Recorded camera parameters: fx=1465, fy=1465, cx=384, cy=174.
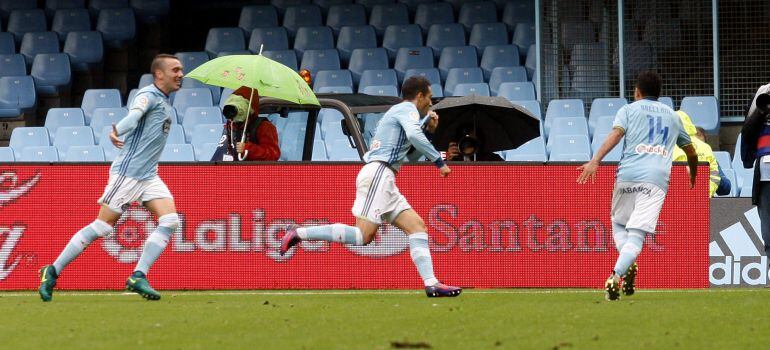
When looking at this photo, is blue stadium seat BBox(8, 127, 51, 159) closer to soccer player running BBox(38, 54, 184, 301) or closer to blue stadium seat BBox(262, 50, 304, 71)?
blue stadium seat BBox(262, 50, 304, 71)

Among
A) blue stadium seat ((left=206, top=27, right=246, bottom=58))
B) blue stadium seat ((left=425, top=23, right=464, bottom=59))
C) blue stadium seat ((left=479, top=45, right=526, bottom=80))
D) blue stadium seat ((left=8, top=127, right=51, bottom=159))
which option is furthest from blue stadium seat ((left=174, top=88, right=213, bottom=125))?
blue stadium seat ((left=479, top=45, right=526, bottom=80))

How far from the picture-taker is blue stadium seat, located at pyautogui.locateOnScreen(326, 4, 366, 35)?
75.9ft

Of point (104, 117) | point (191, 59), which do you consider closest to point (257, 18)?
point (191, 59)

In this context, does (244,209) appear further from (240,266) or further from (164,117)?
(164,117)

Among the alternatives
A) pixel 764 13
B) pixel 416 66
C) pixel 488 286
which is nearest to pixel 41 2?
pixel 416 66

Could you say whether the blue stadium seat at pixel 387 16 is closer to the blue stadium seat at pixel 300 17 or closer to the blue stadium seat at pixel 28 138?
the blue stadium seat at pixel 300 17

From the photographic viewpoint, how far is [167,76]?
→ 11164 mm

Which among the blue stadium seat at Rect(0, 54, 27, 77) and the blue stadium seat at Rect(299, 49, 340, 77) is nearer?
the blue stadium seat at Rect(299, 49, 340, 77)

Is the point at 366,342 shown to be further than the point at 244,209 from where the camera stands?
No

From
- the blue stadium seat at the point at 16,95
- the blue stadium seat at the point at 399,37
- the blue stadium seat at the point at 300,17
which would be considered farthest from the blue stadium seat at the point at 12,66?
the blue stadium seat at the point at 399,37

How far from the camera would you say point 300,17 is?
23.5 meters

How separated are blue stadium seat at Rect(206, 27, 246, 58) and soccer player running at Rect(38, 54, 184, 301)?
11.8m

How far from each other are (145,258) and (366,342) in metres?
3.64

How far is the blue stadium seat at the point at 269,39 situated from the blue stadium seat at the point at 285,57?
0.50m
